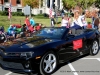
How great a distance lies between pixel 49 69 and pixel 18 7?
56.6 metres

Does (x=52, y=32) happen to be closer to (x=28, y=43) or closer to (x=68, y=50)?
(x=68, y=50)

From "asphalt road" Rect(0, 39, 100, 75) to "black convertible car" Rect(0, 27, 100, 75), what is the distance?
31 centimetres

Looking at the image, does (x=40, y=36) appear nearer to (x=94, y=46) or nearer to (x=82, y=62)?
(x=82, y=62)

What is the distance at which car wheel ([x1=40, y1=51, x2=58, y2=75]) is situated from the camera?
5598 millimetres

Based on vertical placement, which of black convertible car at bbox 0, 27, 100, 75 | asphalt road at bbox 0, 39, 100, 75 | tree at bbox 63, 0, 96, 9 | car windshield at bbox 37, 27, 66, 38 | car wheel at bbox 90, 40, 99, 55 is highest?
tree at bbox 63, 0, 96, 9

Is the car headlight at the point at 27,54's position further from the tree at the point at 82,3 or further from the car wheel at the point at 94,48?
the tree at the point at 82,3

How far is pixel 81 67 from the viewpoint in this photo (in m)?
6.77

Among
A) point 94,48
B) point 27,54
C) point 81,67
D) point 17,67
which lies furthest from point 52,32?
point 94,48

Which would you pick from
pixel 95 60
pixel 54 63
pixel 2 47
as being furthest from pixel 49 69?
pixel 95 60

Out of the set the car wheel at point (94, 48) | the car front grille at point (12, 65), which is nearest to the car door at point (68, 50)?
the car wheel at point (94, 48)

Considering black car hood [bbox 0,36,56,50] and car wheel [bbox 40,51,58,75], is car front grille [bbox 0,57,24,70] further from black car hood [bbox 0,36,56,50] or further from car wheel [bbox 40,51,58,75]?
car wheel [bbox 40,51,58,75]

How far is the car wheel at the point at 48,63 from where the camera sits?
5.60 m

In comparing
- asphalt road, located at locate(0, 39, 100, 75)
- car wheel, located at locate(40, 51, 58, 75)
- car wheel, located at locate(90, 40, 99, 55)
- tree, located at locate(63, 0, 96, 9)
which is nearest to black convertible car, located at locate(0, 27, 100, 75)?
car wheel, located at locate(40, 51, 58, 75)

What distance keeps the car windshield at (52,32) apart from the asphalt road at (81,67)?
0.96 meters
